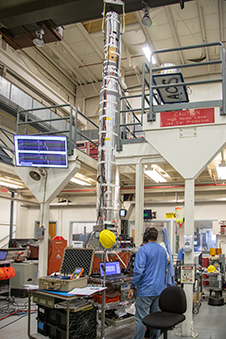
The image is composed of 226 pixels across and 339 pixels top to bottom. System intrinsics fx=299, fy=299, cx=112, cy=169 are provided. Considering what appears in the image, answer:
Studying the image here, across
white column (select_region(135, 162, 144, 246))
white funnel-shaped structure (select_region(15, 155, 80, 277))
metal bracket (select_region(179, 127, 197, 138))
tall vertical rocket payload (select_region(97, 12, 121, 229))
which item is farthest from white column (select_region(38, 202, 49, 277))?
metal bracket (select_region(179, 127, 197, 138))

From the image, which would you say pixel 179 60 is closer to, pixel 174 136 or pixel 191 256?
pixel 174 136

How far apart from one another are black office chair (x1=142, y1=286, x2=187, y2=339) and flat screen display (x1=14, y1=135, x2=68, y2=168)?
11.6 ft

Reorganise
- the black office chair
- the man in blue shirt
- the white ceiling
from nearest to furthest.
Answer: the black office chair → the man in blue shirt → the white ceiling

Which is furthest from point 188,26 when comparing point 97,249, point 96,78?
point 97,249

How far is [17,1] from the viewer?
290 inches

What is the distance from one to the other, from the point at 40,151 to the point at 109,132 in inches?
60.0

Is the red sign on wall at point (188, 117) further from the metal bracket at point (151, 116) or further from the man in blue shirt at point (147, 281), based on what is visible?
the man in blue shirt at point (147, 281)

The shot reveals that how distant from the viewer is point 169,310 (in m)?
3.47

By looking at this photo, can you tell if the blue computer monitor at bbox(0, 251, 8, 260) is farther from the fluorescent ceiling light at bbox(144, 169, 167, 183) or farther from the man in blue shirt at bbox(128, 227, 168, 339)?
the fluorescent ceiling light at bbox(144, 169, 167, 183)

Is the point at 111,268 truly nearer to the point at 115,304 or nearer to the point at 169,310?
the point at 115,304

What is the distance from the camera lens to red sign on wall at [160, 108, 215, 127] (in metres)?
4.65

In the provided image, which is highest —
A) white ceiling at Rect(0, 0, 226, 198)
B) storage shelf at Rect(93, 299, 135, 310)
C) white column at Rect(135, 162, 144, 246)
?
white ceiling at Rect(0, 0, 226, 198)

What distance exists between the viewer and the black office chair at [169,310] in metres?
3.14

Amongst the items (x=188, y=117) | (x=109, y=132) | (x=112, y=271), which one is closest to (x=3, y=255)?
(x=112, y=271)
